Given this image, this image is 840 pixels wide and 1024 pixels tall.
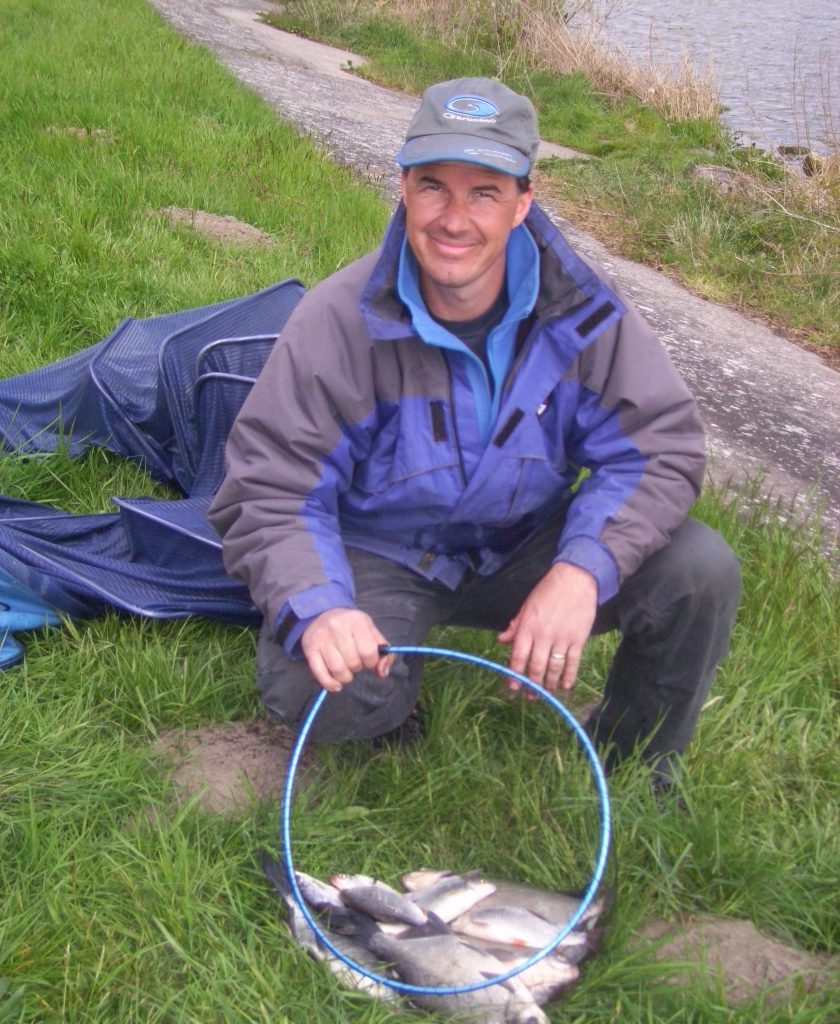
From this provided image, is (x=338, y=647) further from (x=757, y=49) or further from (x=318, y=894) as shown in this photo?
(x=757, y=49)

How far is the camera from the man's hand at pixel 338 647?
2352 millimetres

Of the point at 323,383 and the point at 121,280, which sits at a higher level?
the point at 323,383

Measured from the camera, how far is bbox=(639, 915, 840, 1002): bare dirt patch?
2230mm

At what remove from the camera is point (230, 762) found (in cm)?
283

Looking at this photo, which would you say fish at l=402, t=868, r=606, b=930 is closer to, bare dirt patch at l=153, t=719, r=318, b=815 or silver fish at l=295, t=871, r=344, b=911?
silver fish at l=295, t=871, r=344, b=911

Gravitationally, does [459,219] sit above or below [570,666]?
above

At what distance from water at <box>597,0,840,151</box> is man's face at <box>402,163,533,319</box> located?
815 centimetres

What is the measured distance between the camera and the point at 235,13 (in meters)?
16.0

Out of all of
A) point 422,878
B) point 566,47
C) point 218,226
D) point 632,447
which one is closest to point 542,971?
point 422,878

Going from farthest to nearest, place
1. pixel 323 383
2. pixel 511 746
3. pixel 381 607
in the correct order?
1. pixel 511 746
2. pixel 381 607
3. pixel 323 383

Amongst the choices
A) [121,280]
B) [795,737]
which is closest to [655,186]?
[121,280]

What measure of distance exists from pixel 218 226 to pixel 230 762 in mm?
3859

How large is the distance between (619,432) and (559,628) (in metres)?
0.49

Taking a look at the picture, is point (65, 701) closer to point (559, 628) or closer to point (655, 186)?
point (559, 628)
